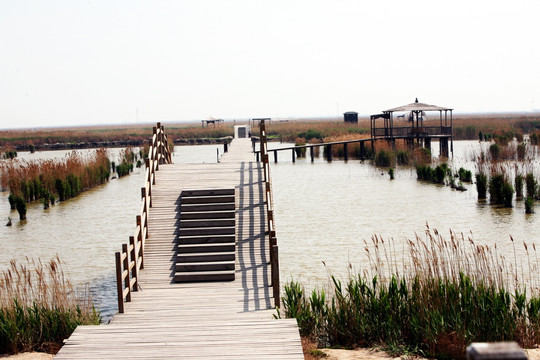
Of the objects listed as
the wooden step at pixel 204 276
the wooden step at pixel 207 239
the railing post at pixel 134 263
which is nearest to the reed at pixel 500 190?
the wooden step at pixel 207 239

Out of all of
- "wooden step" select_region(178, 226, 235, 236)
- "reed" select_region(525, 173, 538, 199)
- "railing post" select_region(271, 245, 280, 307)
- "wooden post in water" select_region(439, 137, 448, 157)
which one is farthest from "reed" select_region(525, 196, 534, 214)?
"wooden post in water" select_region(439, 137, 448, 157)

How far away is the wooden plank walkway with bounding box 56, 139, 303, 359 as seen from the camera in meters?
7.30

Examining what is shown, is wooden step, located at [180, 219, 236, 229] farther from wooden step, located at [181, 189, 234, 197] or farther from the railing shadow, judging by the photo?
wooden step, located at [181, 189, 234, 197]

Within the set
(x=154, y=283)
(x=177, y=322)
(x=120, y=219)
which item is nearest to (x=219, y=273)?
(x=154, y=283)

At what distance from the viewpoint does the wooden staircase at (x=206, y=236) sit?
39.0 feet

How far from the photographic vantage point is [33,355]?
886 cm

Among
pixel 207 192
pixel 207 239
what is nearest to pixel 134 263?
pixel 207 239

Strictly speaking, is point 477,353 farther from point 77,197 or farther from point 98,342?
point 77,197

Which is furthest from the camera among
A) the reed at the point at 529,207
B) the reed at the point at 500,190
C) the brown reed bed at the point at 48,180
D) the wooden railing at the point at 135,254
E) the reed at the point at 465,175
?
the reed at the point at 465,175

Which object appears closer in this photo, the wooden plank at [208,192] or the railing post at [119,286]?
the railing post at [119,286]

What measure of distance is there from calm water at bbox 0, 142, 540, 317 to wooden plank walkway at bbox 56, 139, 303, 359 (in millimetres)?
1492

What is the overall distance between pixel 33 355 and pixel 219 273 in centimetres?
378

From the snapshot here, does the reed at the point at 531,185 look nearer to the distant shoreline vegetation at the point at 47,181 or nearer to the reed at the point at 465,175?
the reed at the point at 465,175

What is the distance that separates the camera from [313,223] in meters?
21.3
